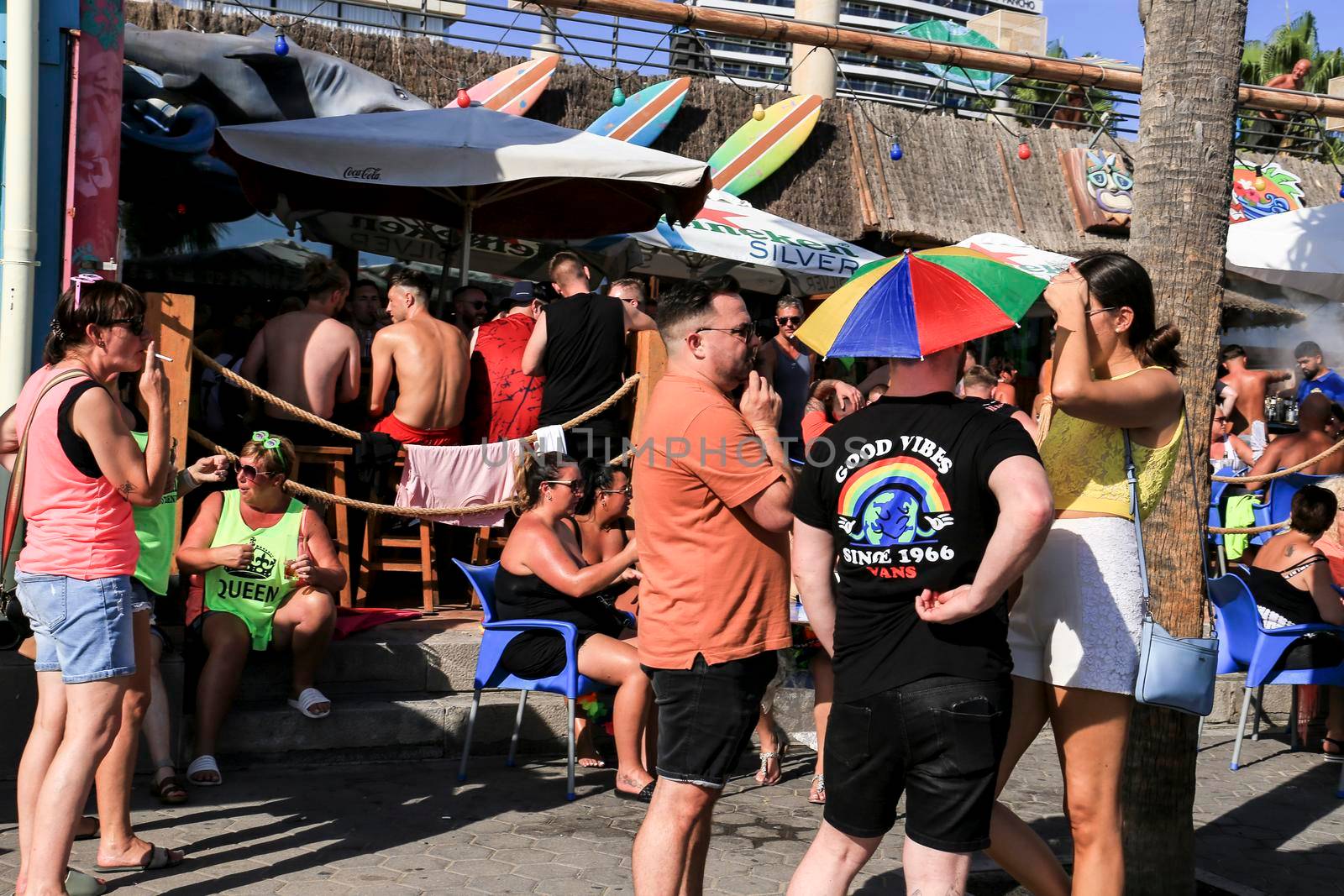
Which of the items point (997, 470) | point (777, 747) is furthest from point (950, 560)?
point (777, 747)

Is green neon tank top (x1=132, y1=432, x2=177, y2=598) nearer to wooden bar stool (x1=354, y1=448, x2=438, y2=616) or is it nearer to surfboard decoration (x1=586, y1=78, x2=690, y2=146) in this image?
wooden bar stool (x1=354, y1=448, x2=438, y2=616)

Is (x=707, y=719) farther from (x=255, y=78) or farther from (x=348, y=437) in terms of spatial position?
(x=255, y=78)

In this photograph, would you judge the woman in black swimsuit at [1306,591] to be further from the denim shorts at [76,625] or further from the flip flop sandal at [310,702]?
the denim shorts at [76,625]

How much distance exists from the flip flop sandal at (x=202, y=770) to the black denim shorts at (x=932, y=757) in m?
3.43

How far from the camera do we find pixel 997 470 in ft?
9.77

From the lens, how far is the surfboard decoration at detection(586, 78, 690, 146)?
41.4 feet

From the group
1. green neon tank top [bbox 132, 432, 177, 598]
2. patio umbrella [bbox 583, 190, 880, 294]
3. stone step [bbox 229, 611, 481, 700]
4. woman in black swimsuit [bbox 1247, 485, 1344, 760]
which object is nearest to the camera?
green neon tank top [bbox 132, 432, 177, 598]

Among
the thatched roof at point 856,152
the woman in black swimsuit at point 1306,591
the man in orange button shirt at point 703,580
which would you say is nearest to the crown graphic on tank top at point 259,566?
the man in orange button shirt at point 703,580

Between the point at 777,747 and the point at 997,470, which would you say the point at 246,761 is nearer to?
the point at 777,747

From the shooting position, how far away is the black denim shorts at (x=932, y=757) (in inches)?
119

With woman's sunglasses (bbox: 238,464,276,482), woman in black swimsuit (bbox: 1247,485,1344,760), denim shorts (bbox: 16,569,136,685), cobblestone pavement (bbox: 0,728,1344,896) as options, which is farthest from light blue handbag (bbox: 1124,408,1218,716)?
woman's sunglasses (bbox: 238,464,276,482)

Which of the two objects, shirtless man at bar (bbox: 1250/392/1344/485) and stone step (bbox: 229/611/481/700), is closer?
stone step (bbox: 229/611/481/700)

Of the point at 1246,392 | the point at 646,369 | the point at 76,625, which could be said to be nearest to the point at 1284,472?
the point at 1246,392

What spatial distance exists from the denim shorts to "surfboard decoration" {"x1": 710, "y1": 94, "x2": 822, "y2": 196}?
9.57 meters
